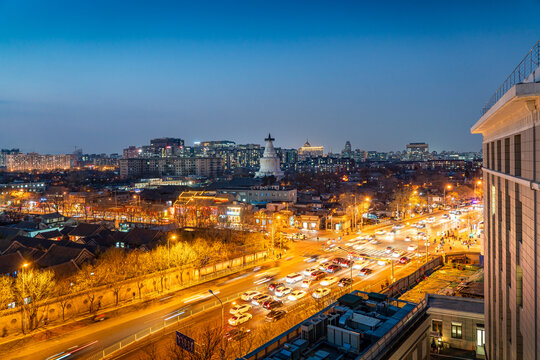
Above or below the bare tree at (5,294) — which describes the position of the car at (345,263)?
below

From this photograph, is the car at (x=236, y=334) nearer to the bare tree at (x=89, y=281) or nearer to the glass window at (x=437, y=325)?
the glass window at (x=437, y=325)

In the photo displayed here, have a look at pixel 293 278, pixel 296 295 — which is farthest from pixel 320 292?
pixel 293 278

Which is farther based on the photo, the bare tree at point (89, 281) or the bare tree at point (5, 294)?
the bare tree at point (89, 281)

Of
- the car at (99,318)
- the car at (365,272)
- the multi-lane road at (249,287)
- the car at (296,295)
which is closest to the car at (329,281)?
the multi-lane road at (249,287)

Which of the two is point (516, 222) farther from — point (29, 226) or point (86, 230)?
point (29, 226)

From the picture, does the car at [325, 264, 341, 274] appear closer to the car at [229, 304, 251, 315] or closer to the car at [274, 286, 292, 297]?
the car at [274, 286, 292, 297]

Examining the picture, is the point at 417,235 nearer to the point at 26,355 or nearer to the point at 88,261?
the point at 88,261
